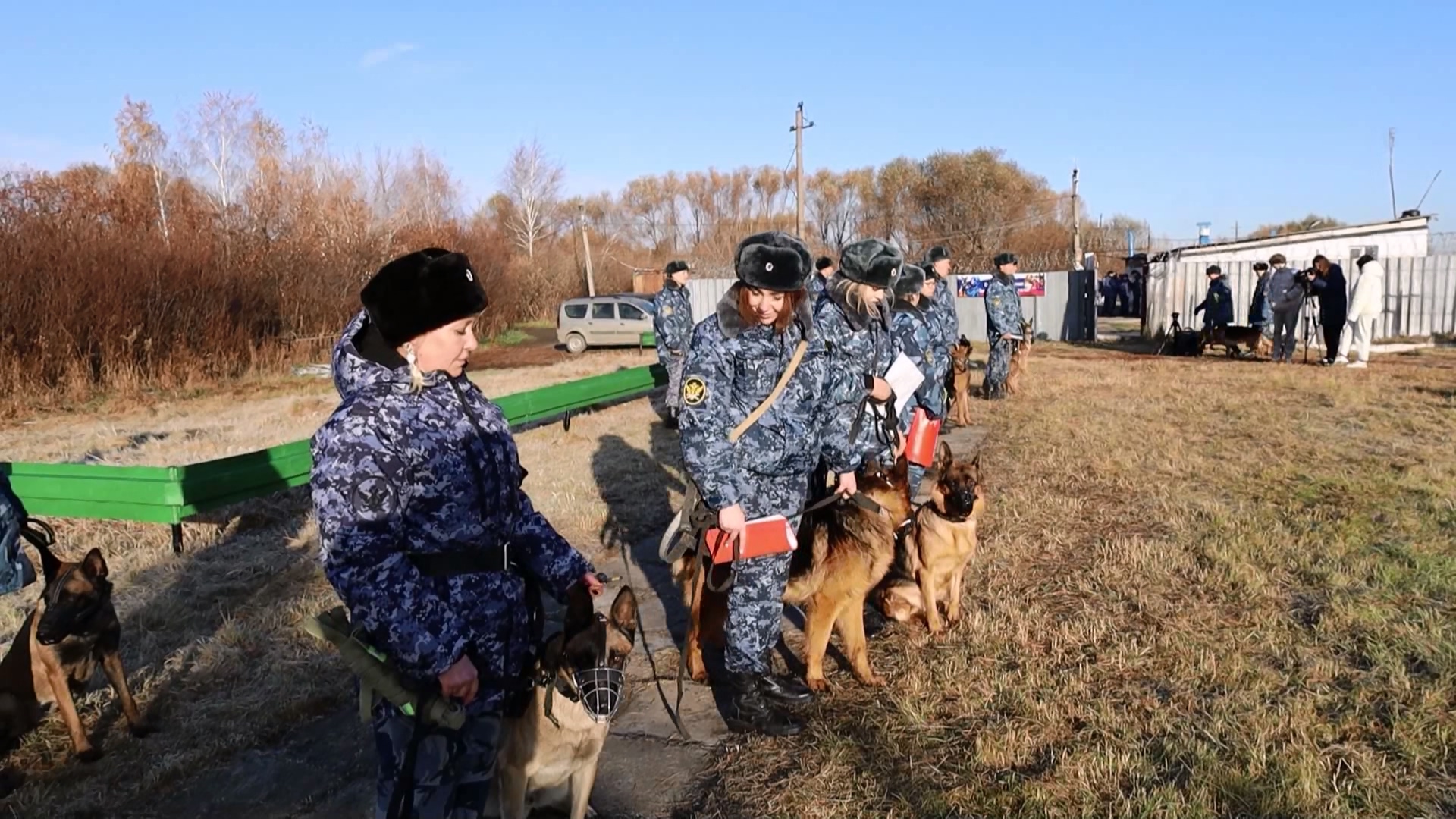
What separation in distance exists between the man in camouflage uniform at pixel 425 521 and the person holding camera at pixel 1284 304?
55.3 ft

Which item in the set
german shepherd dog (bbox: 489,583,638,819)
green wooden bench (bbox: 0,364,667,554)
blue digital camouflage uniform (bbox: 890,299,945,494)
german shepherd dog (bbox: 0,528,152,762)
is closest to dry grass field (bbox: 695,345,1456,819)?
german shepherd dog (bbox: 489,583,638,819)

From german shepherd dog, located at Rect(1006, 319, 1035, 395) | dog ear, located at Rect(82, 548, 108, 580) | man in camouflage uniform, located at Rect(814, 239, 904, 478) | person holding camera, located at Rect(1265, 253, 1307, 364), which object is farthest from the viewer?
person holding camera, located at Rect(1265, 253, 1307, 364)

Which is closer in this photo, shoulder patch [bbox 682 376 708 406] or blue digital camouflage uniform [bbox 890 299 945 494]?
shoulder patch [bbox 682 376 708 406]

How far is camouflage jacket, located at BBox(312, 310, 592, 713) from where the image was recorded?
6.22 ft

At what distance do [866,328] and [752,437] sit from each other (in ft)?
5.65

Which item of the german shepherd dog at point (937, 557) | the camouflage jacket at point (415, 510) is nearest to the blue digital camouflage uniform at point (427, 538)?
the camouflage jacket at point (415, 510)

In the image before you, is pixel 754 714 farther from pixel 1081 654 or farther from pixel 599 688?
pixel 1081 654

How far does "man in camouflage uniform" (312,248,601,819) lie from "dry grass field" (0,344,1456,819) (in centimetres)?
133

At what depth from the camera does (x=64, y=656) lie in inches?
146

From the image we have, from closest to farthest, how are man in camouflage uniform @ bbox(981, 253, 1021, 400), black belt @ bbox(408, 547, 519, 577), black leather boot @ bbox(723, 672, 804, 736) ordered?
black belt @ bbox(408, 547, 519, 577) → black leather boot @ bbox(723, 672, 804, 736) → man in camouflage uniform @ bbox(981, 253, 1021, 400)

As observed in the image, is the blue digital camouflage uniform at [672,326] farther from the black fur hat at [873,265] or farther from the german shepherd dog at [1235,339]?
the german shepherd dog at [1235,339]

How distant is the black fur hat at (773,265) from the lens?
3.29 metres

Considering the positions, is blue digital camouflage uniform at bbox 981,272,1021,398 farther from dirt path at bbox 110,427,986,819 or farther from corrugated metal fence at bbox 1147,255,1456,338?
corrugated metal fence at bbox 1147,255,1456,338

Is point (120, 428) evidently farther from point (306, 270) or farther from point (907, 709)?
point (907, 709)
